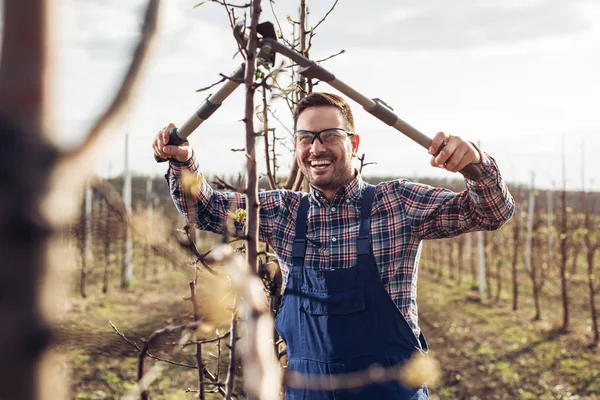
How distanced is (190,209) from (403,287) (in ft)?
3.44

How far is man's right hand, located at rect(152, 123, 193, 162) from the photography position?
1.91 m

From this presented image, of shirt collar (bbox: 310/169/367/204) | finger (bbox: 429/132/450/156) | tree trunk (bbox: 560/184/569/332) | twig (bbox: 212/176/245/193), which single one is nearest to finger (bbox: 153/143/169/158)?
twig (bbox: 212/176/245/193)

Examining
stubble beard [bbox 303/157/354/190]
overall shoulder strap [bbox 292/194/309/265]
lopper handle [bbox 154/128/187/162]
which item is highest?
lopper handle [bbox 154/128/187/162]

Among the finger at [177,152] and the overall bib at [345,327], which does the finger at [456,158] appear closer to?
the overall bib at [345,327]

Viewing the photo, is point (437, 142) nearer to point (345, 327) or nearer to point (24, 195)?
point (345, 327)

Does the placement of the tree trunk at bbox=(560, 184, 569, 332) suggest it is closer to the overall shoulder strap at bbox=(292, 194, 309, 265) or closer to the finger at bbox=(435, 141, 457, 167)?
the overall shoulder strap at bbox=(292, 194, 309, 265)

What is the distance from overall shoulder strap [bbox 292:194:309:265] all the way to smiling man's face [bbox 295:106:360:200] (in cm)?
15

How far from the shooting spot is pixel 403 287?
2.28 meters

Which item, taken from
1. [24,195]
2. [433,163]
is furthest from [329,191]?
[24,195]

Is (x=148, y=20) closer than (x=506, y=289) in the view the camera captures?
Yes

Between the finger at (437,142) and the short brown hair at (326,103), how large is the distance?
0.66 meters

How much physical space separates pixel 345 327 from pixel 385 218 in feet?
1.88

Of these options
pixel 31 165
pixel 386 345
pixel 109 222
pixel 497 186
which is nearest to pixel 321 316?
pixel 386 345

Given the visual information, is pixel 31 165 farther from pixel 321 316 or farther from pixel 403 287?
pixel 403 287
